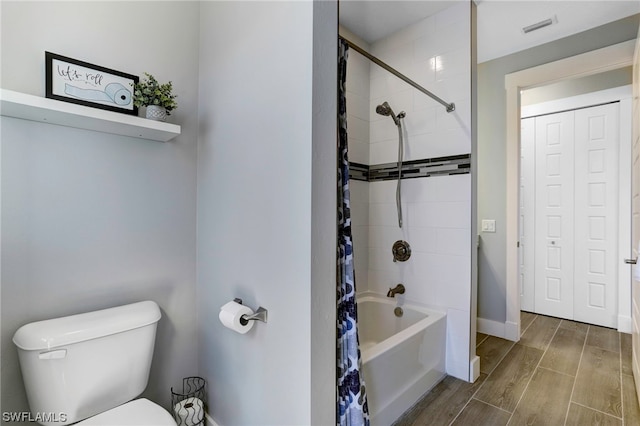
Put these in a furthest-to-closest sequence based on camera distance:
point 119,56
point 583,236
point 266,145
Result: point 583,236 < point 119,56 < point 266,145

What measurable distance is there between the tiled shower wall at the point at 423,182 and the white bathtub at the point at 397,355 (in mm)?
126

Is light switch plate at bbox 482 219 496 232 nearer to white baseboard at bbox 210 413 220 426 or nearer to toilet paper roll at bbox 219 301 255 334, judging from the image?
toilet paper roll at bbox 219 301 255 334

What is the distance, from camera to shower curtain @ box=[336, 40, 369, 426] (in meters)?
1.21

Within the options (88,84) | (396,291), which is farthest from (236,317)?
(396,291)

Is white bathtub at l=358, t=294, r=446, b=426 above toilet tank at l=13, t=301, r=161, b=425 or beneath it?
beneath

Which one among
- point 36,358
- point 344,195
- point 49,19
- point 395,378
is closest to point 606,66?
point 344,195

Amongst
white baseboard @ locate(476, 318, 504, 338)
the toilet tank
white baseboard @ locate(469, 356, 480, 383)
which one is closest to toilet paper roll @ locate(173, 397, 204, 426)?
the toilet tank

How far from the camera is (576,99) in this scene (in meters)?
3.13

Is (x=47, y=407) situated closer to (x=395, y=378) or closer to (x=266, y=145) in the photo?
(x=266, y=145)

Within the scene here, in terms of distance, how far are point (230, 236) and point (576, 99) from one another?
3760mm

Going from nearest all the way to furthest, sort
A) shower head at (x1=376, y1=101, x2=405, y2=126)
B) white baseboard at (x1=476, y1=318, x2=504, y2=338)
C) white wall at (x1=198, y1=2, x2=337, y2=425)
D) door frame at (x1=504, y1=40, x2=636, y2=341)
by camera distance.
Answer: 1. white wall at (x1=198, y1=2, x2=337, y2=425)
2. shower head at (x1=376, y1=101, x2=405, y2=126)
3. door frame at (x1=504, y1=40, x2=636, y2=341)
4. white baseboard at (x1=476, y1=318, x2=504, y2=338)

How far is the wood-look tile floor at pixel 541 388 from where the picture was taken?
1.66 m

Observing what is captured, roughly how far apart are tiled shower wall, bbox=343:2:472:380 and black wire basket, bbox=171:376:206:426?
55.5 inches

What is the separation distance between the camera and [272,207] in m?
1.13
